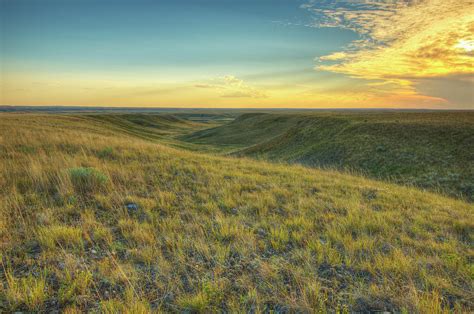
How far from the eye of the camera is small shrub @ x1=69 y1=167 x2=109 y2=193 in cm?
625

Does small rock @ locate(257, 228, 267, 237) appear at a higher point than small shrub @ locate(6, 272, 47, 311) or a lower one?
lower

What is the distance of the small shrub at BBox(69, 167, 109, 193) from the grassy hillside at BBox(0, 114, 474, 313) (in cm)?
Answer: 3

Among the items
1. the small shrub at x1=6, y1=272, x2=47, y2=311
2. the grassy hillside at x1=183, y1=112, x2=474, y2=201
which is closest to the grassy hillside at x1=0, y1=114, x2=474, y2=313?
the small shrub at x1=6, y1=272, x2=47, y2=311

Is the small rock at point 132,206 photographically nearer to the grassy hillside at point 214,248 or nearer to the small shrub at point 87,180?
the grassy hillside at point 214,248

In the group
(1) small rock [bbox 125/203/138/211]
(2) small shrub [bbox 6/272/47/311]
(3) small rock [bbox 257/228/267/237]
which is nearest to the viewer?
(2) small shrub [bbox 6/272/47/311]

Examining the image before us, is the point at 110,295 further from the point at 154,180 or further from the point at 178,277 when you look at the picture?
the point at 154,180

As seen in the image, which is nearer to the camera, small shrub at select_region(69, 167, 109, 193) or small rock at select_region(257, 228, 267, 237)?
small rock at select_region(257, 228, 267, 237)

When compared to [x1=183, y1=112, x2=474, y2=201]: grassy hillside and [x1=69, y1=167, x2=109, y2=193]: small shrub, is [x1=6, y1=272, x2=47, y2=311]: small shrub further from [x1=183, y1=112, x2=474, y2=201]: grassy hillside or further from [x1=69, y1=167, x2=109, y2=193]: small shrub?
[x1=183, y1=112, x2=474, y2=201]: grassy hillside

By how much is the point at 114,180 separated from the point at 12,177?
2.38m

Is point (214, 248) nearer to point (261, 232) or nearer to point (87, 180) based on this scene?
point (261, 232)

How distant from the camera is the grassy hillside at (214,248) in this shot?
2.95 metres

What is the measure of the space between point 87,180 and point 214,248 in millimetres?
Answer: 4323

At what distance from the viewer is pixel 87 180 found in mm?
6492

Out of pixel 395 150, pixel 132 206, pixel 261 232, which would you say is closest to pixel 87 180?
pixel 132 206
